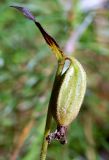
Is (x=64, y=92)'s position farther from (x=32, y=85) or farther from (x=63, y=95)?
(x=32, y=85)

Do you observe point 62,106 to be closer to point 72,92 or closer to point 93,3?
point 72,92

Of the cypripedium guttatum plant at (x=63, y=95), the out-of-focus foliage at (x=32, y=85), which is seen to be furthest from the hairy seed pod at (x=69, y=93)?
the out-of-focus foliage at (x=32, y=85)

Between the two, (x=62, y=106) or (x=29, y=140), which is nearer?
(x=62, y=106)

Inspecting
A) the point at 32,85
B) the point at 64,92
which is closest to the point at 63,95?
the point at 64,92

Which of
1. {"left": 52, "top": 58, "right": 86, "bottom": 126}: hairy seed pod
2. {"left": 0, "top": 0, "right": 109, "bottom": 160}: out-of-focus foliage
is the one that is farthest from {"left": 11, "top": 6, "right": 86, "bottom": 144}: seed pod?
{"left": 0, "top": 0, "right": 109, "bottom": 160}: out-of-focus foliage

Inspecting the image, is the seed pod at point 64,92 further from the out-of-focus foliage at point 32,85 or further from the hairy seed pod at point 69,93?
the out-of-focus foliage at point 32,85

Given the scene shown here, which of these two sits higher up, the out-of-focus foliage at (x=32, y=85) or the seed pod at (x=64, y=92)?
the seed pod at (x=64, y=92)

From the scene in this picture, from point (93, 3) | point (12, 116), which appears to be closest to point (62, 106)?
point (12, 116)

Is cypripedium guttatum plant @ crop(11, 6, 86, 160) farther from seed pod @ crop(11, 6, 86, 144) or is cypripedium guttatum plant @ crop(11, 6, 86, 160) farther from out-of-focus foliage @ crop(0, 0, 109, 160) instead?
out-of-focus foliage @ crop(0, 0, 109, 160)
